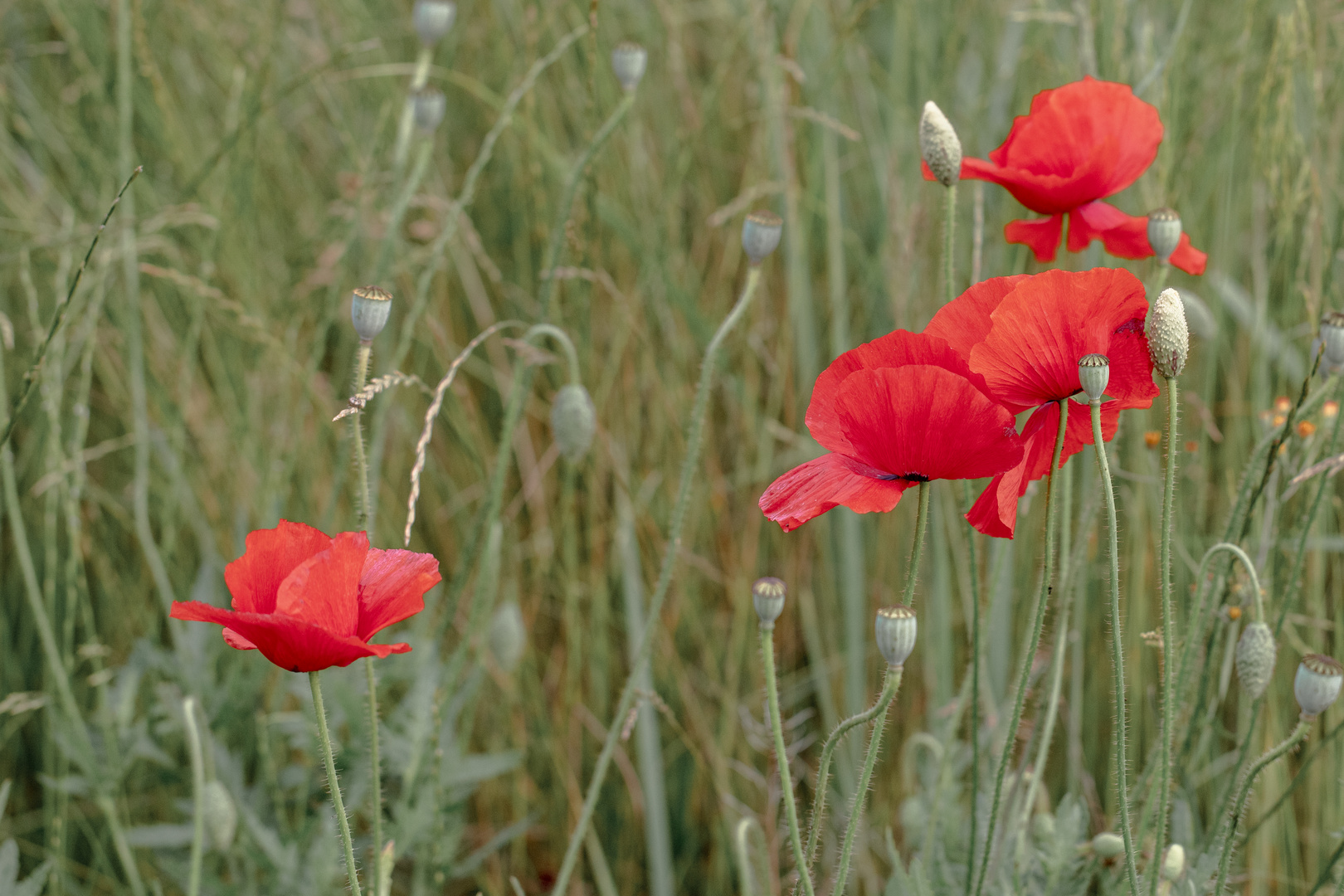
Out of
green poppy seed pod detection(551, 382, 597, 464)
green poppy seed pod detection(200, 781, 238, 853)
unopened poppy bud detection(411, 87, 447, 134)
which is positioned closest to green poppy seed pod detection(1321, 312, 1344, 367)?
green poppy seed pod detection(551, 382, 597, 464)

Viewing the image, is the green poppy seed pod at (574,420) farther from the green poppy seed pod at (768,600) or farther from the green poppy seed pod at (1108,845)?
the green poppy seed pod at (1108,845)

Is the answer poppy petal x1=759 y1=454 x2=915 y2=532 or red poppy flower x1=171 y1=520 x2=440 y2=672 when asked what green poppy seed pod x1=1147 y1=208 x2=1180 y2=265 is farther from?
red poppy flower x1=171 y1=520 x2=440 y2=672

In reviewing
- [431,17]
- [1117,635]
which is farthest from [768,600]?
[431,17]

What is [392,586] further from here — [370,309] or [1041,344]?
[1041,344]

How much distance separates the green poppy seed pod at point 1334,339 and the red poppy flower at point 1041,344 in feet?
0.56

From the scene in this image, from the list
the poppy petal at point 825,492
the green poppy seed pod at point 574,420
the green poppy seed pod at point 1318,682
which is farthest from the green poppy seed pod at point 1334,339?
the green poppy seed pod at point 574,420

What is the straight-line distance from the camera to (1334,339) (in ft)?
2.36

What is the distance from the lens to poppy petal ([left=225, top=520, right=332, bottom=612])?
0.60 meters

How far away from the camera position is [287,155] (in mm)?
1755

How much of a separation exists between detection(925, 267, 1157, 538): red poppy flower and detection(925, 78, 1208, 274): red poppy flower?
20 cm

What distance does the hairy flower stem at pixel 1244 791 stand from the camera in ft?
2.09

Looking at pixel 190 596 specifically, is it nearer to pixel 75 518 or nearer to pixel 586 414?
pixel 75 518

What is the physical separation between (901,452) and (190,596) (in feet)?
3.39

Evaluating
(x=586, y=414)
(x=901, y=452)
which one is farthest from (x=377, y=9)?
(x=901, y=452)
